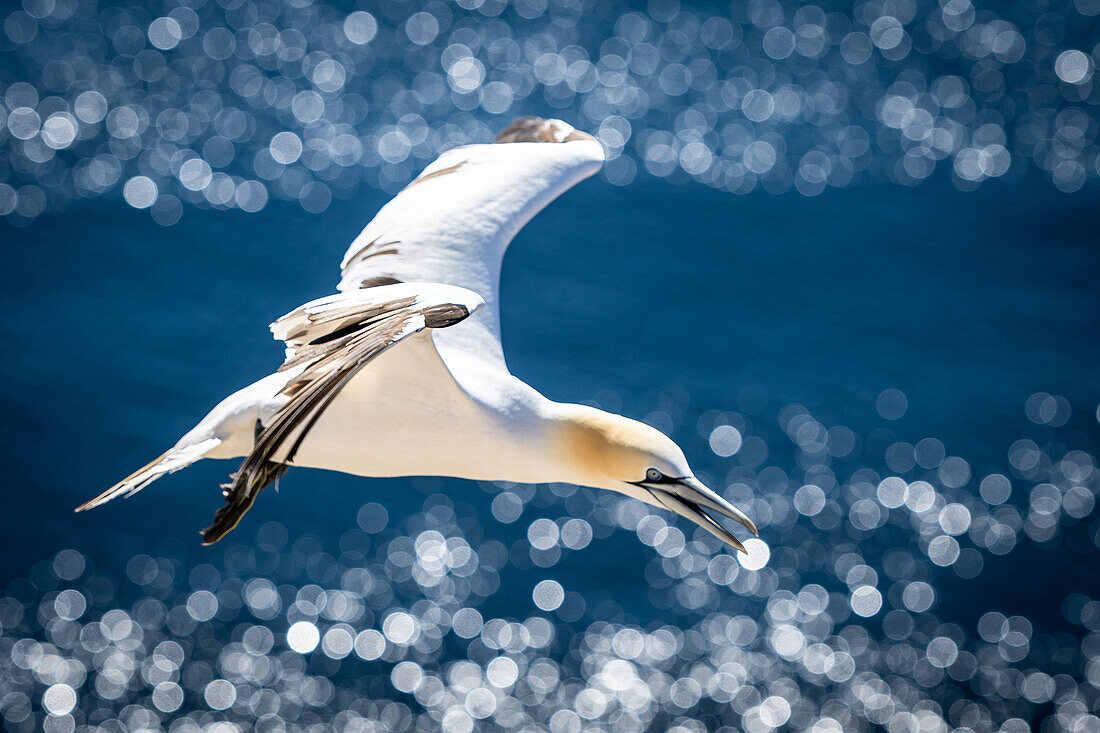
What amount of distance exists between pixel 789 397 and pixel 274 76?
7.83m

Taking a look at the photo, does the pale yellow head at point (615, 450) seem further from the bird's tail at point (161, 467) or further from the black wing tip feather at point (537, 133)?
the black wing tip feather at point (537, 133)

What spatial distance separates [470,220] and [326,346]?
2.17 metres

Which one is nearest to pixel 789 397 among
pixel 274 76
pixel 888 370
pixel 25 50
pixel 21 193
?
pixel 888 370

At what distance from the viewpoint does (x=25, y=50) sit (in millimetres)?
18609

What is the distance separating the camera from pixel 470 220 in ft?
23.8

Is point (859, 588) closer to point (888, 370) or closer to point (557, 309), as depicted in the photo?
point (888, 370)

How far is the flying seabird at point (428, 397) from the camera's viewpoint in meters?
5.22

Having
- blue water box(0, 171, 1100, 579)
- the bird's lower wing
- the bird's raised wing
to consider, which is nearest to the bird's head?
the bird's raised wing

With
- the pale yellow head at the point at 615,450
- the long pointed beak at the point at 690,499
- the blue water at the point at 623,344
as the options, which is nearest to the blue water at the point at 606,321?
the blue water at the point at 623,344

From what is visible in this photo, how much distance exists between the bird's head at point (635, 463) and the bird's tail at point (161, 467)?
5.20 feet

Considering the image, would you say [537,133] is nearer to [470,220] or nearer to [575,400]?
[470,220]

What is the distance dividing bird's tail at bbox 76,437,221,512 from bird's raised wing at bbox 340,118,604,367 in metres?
1.14

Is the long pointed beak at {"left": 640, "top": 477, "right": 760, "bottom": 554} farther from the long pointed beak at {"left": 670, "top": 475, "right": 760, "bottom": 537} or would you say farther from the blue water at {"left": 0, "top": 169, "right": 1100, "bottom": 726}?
the blue water at {"left": 0, "top": 169, "right": 1100, "bottom": 726}

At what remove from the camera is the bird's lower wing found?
190 inches
